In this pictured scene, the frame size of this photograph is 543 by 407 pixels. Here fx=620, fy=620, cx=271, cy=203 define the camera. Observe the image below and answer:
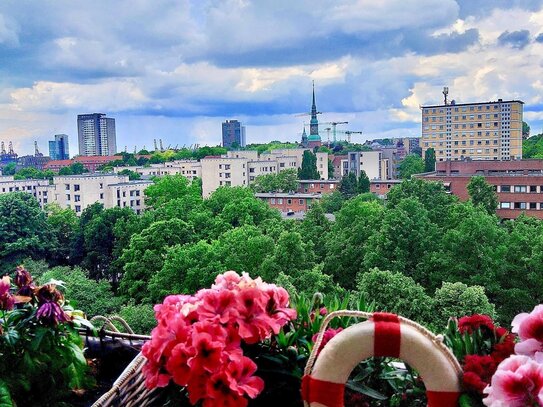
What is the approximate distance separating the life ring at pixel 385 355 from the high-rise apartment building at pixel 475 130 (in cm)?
4652

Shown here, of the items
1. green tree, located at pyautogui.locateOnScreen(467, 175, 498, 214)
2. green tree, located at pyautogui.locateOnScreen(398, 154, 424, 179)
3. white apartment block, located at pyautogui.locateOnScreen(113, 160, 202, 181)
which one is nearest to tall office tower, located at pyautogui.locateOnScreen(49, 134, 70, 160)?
white apartment block, located at pyautogui.locateOnScreen(113, 160, 202, 181)

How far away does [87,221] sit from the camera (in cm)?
2078

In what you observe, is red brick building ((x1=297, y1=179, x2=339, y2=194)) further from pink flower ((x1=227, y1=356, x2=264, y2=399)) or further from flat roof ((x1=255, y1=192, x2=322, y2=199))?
pink flower ((x1=227, y1=356, x2=264, y2=399))

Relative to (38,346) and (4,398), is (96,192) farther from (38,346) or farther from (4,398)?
(4,398)

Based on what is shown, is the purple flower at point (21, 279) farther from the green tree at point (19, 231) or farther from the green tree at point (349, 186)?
the green tree at point (349, 186)

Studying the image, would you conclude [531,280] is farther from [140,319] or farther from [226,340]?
[226,340]

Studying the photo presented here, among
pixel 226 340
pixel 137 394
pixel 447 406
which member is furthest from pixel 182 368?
pixel 447 406

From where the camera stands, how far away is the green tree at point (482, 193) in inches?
→ 810

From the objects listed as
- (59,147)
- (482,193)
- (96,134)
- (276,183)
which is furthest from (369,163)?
(59,147)

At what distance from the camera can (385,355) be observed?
3.91 ft

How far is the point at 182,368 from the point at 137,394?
269mm

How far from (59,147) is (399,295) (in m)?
72.0

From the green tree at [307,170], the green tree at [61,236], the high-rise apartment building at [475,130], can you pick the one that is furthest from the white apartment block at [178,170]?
the green tree at [61,236]

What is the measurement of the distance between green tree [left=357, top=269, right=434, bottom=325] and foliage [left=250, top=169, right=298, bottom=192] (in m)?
22.5
